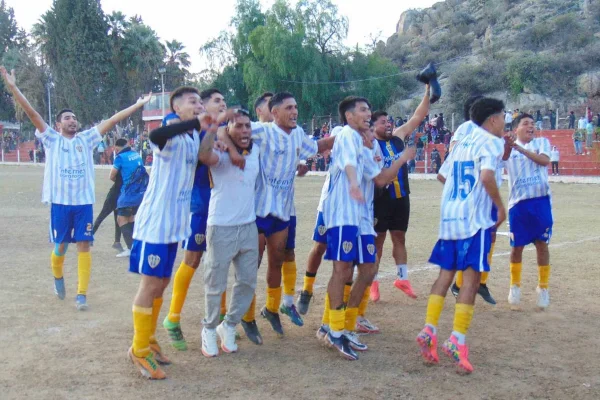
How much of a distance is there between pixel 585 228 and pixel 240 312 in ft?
30.6

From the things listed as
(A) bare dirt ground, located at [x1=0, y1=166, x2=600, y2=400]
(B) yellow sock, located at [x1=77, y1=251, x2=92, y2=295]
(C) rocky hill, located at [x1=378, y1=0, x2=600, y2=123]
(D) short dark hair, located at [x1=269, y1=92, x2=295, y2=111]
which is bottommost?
(A) bare dirt ground, located at [x1=0, y1=166, x2=600, y2=400]

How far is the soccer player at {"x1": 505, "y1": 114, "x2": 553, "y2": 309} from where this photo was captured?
7.19 meters

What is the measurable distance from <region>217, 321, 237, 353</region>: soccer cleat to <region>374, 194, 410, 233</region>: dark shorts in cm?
240

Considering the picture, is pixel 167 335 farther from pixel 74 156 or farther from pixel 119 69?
pixel 119 69

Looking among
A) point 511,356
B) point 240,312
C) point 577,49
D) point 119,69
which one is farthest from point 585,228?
point 119,69

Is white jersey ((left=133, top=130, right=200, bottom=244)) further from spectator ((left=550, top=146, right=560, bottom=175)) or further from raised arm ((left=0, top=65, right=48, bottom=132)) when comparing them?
spectator ((left=550, top=146, right=560, bottom=175))

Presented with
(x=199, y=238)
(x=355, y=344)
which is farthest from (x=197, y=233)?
(x=355, y=344)

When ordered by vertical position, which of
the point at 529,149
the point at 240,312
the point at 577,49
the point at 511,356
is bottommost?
the point at 511,356

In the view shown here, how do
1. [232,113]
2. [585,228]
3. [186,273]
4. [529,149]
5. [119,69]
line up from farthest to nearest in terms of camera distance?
[119,69] < [585,228] < [529,149] < [186,273] < [232,113]

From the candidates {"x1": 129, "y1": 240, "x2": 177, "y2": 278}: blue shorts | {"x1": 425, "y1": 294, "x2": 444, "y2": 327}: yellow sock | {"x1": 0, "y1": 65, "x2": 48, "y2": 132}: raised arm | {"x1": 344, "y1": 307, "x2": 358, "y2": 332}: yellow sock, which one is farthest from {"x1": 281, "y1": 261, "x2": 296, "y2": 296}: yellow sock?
{"x1": 0, "y1": 65, "x2": 48, "y2": 132}: raised arm

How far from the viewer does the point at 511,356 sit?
218 inches

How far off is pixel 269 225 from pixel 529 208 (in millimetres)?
3083

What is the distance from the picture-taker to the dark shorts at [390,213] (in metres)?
7.43

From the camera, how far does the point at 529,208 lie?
7.27 meters
